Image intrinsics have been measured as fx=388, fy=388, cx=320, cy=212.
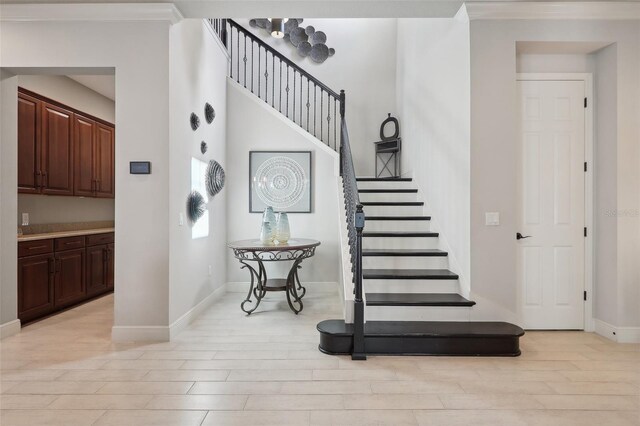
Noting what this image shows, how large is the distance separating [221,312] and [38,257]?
6.95 feet

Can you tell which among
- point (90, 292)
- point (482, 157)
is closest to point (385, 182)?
point (482, 157)

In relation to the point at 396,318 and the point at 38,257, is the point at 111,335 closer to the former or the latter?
the point at 38,257

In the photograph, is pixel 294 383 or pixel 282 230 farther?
pixel 282 230

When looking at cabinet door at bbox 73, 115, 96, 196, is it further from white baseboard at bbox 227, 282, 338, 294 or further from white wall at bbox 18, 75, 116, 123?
white baseboard at bbox 227, 282, 338, 294

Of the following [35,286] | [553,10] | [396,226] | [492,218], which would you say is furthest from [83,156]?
[553,10]

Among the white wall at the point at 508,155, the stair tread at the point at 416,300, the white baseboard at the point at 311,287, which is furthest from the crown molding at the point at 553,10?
the white baseboard at the point at 311,287

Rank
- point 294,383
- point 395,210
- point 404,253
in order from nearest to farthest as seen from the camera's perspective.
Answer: point 294,383
point 404,253
point 395,210

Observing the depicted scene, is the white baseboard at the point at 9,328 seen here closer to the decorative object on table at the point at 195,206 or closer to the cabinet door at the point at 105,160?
the decorative object on table at the point at 195,206

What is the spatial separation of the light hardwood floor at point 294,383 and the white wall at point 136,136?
1.69ft

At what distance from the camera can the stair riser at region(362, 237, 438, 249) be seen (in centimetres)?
452

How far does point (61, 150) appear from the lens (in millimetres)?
5035

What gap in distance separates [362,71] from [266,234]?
→ 3.96 m

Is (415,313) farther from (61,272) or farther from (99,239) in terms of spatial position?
(99,239)

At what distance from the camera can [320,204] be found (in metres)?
5.93
